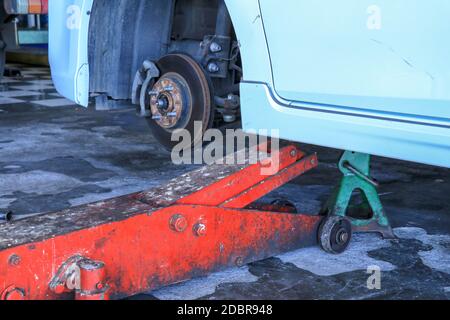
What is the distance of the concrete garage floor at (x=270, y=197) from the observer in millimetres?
2193

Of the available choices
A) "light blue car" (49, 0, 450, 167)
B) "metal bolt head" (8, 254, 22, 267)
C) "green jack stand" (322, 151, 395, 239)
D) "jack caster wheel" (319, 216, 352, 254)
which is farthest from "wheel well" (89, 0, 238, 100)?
"metal bolt head" (8, 254, 22, 267)

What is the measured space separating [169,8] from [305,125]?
1.31m

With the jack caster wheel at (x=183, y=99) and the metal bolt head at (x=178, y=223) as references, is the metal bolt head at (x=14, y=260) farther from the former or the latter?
the jack caster wheel at (x=183, y=99)

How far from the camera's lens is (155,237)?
2.04 meters

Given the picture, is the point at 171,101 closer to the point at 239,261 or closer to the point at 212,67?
the point at 212,67

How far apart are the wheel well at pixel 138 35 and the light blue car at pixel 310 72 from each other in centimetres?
2

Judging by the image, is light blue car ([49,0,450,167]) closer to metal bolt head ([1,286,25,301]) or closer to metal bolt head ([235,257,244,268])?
metal bolt head ([235,257,244,268])

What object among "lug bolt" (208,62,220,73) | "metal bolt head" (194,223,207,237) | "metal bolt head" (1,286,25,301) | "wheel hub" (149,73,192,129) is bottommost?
"metal bolt head" (1,286,25,301)

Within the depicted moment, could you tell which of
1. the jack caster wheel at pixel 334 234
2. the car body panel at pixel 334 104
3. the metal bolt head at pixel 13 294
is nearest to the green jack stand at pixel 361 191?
the jack caster wheel at pixel 334 234

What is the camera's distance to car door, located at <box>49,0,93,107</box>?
2.70 m

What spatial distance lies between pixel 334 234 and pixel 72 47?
51.7 inches

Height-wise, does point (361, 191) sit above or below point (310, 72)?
below

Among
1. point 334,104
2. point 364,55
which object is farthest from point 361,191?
point 364,55

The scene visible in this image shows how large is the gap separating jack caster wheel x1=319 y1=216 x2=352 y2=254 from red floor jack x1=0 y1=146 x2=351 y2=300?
0.01 meters
